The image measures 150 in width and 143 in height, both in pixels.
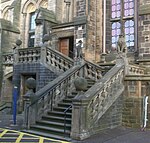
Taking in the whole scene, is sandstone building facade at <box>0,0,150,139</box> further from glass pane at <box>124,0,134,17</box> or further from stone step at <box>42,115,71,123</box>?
stone step at <box>42,115,71,123</box>

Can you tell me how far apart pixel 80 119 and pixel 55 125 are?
142 cm

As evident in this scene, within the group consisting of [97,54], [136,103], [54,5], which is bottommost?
[136,103]

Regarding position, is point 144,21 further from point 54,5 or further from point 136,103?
point 54,5

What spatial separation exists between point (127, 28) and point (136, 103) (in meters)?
6.67

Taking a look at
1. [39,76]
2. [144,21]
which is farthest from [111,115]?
[144,21]

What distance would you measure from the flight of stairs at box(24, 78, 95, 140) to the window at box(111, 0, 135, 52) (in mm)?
6925

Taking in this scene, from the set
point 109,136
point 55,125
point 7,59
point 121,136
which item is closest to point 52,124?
point 55,125

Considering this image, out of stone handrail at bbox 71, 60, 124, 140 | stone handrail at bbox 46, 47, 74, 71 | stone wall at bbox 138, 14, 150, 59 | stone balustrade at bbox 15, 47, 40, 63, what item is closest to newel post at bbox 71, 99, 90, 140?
stone handrail at bbox 71, 60, 124, 140

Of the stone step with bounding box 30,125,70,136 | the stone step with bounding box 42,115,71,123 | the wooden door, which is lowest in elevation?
the stone step with bounding box 30,125,70,136

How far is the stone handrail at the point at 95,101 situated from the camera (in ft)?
30.3

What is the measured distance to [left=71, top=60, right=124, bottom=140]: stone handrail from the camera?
9.23 metres

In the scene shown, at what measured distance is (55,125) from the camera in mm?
10195

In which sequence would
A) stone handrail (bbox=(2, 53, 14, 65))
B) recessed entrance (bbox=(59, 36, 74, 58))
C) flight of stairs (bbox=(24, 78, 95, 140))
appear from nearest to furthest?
flight of stairs (bbox=(24, 78, 95, 140)), recessed entrance (bbox=(59, 36, 74, 58)), stone handrail (bbox=(2, 53, 14, 65))

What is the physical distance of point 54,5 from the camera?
21.5 metres
